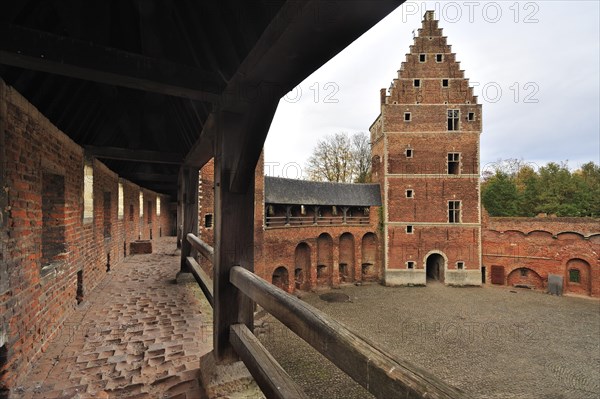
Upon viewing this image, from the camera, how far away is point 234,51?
2164 mm

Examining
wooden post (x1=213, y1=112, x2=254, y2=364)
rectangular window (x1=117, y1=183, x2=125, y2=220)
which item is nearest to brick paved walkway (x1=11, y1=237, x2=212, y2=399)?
wooden post (x1=213, y1=112, x2=254, y2=364)

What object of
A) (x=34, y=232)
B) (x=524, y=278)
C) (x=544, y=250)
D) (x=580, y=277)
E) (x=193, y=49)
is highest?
(x=193, y=49)

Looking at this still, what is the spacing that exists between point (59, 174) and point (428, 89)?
68.6ft

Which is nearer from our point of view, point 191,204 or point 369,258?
point 191,204

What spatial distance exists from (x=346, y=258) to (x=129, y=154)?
16.8 m

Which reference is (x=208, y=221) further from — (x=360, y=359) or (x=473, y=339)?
(x=473, y=339)

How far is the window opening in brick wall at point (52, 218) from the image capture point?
3.97 meters

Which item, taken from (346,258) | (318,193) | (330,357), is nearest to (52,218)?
(330,357)

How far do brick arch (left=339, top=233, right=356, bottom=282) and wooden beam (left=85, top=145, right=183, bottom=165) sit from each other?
15.6 m

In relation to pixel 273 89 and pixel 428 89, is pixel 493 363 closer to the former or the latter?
pixel 273 89

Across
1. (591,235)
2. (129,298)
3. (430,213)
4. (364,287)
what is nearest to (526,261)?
(591,235)

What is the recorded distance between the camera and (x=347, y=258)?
19.9 metres

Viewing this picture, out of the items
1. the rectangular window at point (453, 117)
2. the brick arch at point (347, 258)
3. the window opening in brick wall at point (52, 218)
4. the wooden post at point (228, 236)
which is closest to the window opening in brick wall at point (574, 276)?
the rectangular window at point (453, 117)

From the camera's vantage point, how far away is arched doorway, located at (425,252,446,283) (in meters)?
19.1
